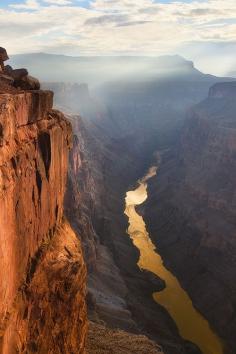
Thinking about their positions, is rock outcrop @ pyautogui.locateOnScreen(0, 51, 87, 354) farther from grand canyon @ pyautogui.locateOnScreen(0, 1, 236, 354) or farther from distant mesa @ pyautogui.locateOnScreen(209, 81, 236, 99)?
distant mesa @ pyautogui.locateOnScreen(209, 81, 236, 99)

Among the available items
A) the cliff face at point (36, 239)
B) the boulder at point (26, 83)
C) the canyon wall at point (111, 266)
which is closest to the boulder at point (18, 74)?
the boulder at point (26, 83)

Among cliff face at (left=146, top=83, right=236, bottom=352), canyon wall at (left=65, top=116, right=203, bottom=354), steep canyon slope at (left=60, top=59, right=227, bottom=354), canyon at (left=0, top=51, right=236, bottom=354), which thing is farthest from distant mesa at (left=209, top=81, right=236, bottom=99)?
canyon wall at (left=65, top=116, right=203, bottom=354)

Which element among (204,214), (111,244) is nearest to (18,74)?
(111,244)

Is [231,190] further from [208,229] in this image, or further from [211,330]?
[211,330]

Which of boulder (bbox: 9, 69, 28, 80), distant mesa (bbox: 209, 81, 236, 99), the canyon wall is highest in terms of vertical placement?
boulder (bbox: 9, 69, 28, 80)

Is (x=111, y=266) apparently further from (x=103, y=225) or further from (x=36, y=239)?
(x=36, y=239)

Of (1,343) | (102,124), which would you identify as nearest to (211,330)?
(1,343)
